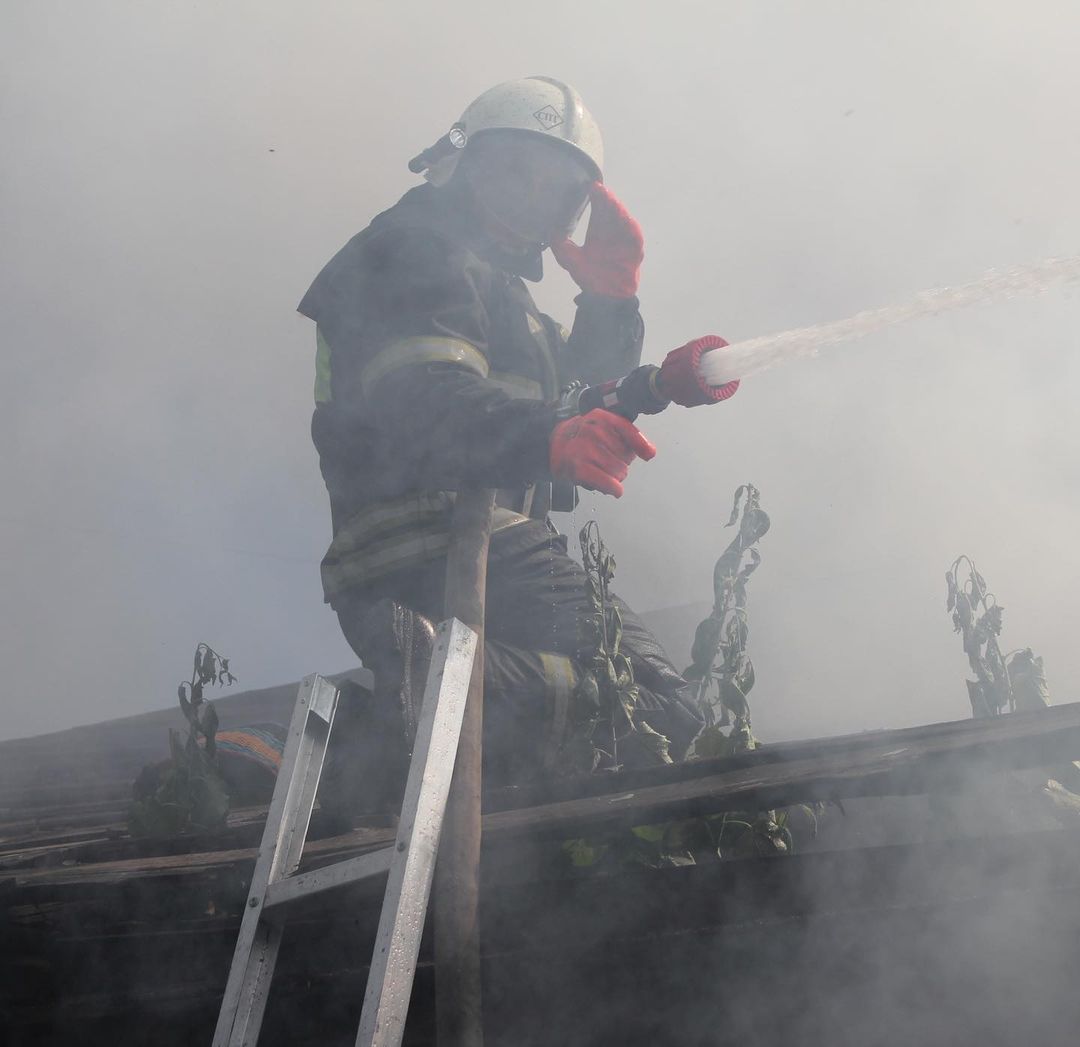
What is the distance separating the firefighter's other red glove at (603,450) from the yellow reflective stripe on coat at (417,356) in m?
0.58

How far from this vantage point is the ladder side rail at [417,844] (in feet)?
5.44

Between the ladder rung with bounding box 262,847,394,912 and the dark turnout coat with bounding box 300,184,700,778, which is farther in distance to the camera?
the dark turnout coat with bounding box 300,184,700,778

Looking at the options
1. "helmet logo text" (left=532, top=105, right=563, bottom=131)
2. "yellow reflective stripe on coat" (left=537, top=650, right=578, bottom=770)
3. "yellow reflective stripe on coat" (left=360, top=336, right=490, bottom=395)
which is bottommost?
"yellow reflective stripe on coat" (left=537, top=650, right=578, bottom=770)

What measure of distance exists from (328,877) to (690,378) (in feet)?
4.29

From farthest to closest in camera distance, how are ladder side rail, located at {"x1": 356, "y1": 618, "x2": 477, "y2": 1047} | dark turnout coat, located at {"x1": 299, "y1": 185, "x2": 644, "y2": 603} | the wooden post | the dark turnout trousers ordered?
the dark turnout trousers < dark turnout coat, located at {"x1": 299, "y1": 185, "x2": 644, "y2": 603} < the wooden post < ladder side rail, located at {"x1": 356, "y1": 618, "x2": 477, "y2": 1047}

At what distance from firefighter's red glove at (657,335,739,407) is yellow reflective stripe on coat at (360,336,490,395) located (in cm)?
74

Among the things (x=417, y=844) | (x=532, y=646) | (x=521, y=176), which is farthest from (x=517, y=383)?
(x=417, y=844)

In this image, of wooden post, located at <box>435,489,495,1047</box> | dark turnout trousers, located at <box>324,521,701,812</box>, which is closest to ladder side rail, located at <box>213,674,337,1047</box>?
wooden post, located at <box>435,489,495,1047</box>

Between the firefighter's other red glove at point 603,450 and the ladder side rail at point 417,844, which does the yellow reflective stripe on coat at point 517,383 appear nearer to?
the firefighter's other red glove at point 603,450

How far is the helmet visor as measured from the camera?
11.9 feet

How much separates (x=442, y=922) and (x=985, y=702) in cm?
216

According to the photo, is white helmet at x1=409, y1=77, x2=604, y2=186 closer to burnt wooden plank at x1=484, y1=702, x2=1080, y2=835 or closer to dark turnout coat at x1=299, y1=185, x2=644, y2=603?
dark turnout coat at x1=299, y1=185, x2=644, y2=603

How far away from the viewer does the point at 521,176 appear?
364 centimetres

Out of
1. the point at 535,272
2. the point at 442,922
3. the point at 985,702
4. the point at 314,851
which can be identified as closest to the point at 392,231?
the point at 535,272
